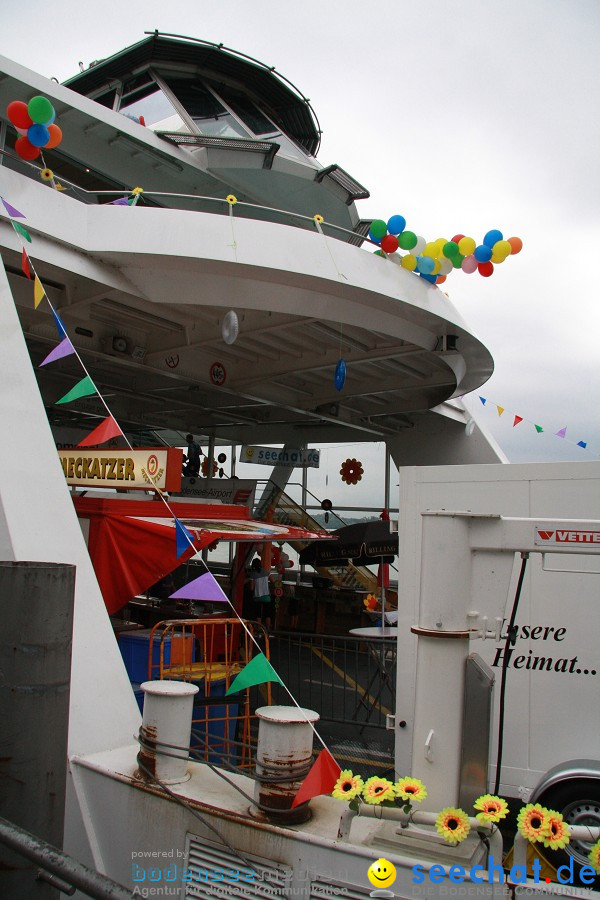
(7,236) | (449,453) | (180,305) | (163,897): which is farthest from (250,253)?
(449,453)

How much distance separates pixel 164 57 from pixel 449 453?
12936mm

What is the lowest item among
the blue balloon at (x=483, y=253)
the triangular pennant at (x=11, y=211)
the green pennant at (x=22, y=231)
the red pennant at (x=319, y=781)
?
the red pennant at (x=319, y=781)

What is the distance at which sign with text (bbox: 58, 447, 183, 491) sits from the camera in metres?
7.89

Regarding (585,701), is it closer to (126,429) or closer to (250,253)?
(250,253)

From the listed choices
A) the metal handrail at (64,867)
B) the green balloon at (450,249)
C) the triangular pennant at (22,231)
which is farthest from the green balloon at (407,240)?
the metal handrail at (64,867)

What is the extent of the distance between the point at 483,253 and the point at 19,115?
287 inches

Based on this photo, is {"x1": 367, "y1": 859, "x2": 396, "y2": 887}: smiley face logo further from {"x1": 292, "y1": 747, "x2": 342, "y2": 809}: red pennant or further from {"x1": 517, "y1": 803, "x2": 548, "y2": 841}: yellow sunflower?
{"x1": 517, "y1": 803, "x2": 548, "y2": 841}: yellow sunflower

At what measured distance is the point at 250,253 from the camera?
1030cm

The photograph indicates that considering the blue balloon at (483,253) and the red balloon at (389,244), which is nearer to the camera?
the blue balloon at (483,253)

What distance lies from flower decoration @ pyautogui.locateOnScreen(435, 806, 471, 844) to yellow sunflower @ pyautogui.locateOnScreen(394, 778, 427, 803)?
0.12m

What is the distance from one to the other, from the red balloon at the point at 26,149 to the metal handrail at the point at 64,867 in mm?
8560

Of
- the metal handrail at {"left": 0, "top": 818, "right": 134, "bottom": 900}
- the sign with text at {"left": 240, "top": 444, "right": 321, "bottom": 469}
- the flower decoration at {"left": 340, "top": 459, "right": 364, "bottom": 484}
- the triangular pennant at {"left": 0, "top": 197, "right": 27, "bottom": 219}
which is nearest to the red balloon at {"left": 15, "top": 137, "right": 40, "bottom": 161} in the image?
the triangular pennant at {"left": 0, "top": 197, "right": 27, "bottom": 219}

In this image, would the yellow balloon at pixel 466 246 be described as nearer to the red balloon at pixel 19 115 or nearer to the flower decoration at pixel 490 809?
the red balloon at pixel 19 115

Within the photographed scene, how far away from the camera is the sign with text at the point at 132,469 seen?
7.89m
